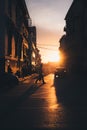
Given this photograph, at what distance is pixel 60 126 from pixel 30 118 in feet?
5.91

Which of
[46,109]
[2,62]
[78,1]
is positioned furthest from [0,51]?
[78,1]

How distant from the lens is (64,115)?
1155cm

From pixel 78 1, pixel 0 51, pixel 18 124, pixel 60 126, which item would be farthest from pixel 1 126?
pixel 78 1

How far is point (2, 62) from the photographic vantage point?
36.7 metres

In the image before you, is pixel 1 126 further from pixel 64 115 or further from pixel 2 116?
pixel 64 115

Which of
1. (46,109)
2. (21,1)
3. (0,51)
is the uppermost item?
(21,1)

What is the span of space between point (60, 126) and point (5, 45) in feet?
94.9

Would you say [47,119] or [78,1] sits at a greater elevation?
[78,1]

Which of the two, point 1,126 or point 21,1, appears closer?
point 1,126

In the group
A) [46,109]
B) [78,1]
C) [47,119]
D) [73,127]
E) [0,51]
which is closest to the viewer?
[73,127]

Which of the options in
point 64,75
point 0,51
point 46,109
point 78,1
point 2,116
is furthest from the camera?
point 78,1

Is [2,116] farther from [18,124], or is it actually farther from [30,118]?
[18,124]

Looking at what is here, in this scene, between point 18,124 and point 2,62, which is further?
point 2,62

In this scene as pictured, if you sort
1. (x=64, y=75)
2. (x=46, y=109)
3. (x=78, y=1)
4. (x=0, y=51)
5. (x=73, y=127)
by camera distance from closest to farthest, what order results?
(x=73, y=127) < (x=46, y=109) < (x=0, y=51) < (x=64, y=75) < (x=78, y=1)
